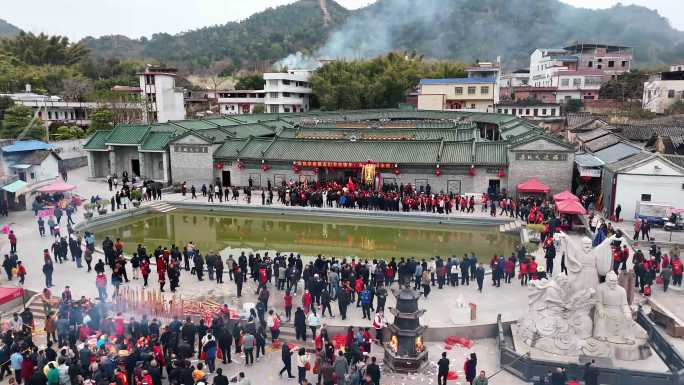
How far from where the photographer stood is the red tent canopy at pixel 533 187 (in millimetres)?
25141

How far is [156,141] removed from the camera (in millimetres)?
32250

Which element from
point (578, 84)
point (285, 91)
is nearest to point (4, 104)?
point (285, 91)

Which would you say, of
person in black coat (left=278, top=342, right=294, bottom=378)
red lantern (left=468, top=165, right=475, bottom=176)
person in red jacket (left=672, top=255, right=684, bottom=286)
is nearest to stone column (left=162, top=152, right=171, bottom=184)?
red lantern (left=468, top=165, right=475, bottom=176)

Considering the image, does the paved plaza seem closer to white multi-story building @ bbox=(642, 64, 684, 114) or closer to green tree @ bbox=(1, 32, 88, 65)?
white multi-story building @ bbox=(642, 64, 684, 114)

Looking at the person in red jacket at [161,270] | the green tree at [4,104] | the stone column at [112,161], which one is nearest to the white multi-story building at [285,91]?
the green tree at [4,104]

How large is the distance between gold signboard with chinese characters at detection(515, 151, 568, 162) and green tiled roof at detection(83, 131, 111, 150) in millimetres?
24832

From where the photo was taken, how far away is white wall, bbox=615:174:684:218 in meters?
21.3

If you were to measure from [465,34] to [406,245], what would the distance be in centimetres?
13669

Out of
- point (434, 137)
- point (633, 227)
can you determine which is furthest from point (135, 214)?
point (633, 227)

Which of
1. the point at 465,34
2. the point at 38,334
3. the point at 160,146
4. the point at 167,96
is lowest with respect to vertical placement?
the point at 38,334

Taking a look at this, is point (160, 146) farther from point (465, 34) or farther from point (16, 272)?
point (465, 34)

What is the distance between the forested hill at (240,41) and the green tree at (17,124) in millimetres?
69284

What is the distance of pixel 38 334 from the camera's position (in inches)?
523

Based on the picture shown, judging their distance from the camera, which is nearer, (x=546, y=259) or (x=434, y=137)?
(x=546, y=259)
